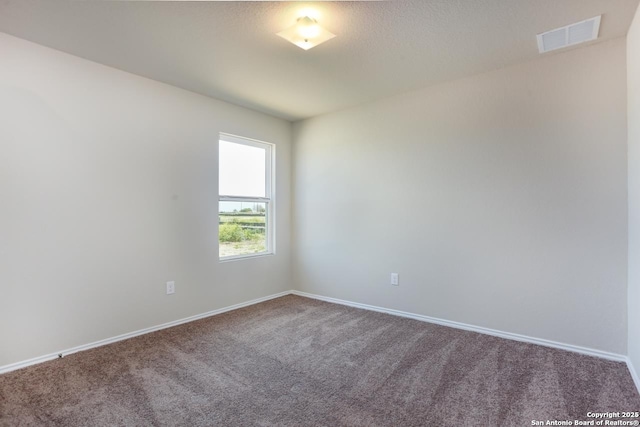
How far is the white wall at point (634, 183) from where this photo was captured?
6.64ft

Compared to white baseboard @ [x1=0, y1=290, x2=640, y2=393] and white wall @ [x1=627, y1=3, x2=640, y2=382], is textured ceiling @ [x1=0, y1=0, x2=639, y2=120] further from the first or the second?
white baseboard @ [x1=0, y1=290, x2=640, y2=393]

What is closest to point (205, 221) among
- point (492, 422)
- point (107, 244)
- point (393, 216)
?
point (107, 244)

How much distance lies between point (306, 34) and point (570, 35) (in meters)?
1.88

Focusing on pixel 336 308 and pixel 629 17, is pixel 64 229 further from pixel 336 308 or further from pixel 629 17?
pixel 629 17

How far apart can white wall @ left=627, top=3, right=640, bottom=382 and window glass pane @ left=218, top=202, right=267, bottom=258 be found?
349cm

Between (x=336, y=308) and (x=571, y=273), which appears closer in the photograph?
(x=571, y=273)

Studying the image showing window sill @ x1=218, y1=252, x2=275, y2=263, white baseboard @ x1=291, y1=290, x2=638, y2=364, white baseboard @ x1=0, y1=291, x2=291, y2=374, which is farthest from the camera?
window sill @ x1=218, y1=252, x2=275, y2=263

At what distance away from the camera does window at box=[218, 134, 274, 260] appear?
3664mm

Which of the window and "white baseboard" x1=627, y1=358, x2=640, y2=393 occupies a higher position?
the window

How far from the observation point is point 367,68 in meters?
2.77

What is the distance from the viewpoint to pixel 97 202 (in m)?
2.65

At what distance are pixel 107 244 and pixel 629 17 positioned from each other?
164 inches

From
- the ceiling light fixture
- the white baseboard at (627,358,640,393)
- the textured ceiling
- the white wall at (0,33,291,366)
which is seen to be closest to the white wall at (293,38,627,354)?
the white baseboard at (627,358,640,393)

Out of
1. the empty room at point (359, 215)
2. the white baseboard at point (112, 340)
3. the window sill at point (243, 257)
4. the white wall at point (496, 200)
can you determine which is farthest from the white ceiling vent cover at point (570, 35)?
the white baseboard at point (112, 340)
